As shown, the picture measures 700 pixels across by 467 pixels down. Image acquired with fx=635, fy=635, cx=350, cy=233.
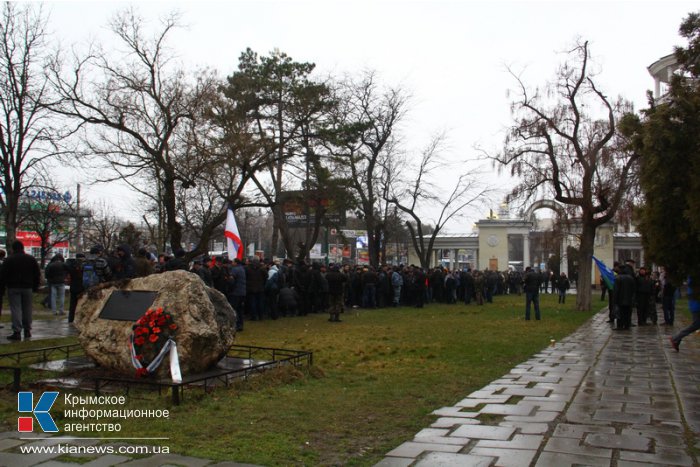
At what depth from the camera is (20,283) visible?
11844 millimetres

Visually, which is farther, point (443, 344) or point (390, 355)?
point (443, 344)

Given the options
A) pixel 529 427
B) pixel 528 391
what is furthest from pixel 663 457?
pixel 528 391

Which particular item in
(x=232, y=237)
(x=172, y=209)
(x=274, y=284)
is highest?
(x=172, y=209)

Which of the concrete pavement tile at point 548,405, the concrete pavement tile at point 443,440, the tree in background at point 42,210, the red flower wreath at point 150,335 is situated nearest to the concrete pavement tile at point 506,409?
the concrete pavement tile at point 548,405

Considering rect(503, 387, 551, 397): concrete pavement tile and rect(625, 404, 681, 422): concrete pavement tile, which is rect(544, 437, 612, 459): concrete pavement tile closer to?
rect(625, 404, 681, 422): concrete pavement tile

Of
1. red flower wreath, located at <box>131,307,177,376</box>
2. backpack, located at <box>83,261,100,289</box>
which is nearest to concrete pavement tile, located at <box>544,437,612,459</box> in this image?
red flower wreath, located at <box>131,307,177,376</box>

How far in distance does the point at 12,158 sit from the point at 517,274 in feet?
109

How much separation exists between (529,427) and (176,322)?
4.46m

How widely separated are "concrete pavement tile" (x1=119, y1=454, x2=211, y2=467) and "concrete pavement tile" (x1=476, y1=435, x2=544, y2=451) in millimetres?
2363

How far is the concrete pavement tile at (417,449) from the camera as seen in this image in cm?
524

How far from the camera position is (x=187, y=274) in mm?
8617

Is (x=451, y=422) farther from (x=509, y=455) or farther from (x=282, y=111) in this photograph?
(x=282, y=111)

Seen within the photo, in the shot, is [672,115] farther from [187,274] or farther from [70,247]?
[70,247]

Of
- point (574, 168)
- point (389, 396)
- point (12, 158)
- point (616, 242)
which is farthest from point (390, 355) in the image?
point (616, 242)
